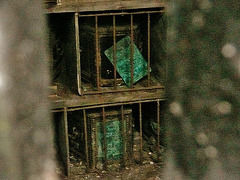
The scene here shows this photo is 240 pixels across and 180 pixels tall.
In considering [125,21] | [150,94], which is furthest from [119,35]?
[150,94]

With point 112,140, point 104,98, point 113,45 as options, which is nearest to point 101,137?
point 112,140

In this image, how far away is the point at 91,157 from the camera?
655 centimetres

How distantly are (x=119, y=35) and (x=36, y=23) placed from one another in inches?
240

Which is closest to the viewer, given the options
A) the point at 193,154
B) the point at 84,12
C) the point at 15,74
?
the point at 15,74

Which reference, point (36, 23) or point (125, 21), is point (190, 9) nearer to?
point (36, 23)

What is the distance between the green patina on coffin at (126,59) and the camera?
6.45m

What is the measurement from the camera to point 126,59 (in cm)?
650

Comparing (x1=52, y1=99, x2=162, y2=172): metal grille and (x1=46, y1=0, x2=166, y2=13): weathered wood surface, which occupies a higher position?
(x1=46, y1=0, x2=166, y2=13): weathered wood surface

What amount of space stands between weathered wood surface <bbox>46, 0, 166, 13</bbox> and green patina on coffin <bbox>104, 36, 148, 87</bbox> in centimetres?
45

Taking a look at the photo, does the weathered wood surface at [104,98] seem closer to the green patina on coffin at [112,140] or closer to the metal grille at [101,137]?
the metal grille at [101,137]

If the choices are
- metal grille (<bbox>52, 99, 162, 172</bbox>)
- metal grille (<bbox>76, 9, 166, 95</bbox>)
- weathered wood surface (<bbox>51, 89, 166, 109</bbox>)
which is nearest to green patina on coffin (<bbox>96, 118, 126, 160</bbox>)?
metal grille (<bbox>52, 99, 162, 172</bbox>)

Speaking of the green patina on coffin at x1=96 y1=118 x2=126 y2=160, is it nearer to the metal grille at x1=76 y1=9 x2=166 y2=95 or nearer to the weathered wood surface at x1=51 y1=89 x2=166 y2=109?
the weathered wood surface at x1=51 y1=89 x2=166 y2=109

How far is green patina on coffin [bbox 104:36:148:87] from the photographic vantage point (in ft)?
21.2

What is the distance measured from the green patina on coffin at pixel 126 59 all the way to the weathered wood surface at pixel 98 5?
452 mm
